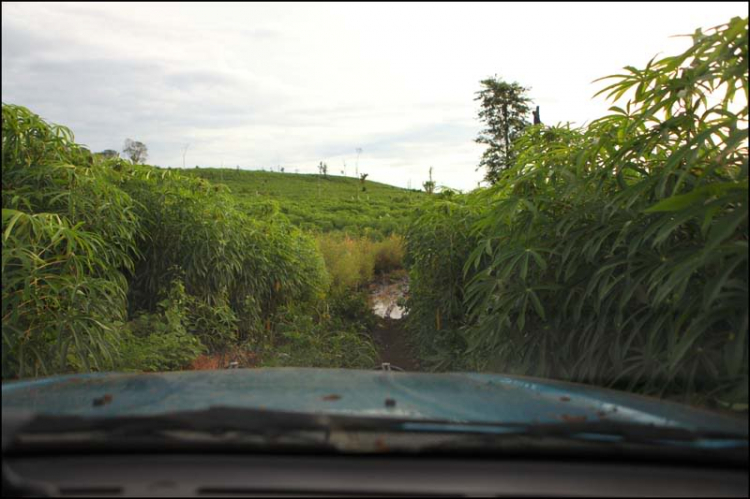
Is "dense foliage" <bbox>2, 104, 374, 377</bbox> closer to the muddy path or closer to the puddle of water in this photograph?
the muddy path

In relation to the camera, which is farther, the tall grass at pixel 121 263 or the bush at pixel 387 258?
the bush at pixel 387 258

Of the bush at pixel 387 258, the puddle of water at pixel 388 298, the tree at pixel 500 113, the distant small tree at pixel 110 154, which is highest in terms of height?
the tree at pixel 500 113

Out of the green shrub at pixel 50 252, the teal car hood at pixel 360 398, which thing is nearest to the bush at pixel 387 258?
the green shrub at pixel 50 252

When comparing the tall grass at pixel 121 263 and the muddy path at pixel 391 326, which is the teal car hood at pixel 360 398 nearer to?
the tall grass at pixel 121 263

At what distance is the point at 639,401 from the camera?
1786 mm

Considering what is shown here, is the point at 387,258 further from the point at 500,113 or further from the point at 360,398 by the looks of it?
the point at 360,398

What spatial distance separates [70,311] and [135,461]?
2.71 meters

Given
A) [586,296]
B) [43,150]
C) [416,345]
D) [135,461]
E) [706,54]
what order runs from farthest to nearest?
[416,345], [43,150], [586,296], [706,54], [135,461]

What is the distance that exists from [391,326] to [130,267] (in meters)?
5.15

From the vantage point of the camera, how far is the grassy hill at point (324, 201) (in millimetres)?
18594

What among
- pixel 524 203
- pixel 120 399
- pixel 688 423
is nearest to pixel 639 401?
pixel 688 423

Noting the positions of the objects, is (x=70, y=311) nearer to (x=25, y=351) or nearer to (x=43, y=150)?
(x=25, y=351)

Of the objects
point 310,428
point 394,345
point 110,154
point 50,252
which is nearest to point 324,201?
point 394,345

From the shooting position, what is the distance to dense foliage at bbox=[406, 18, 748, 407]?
2.21 m
